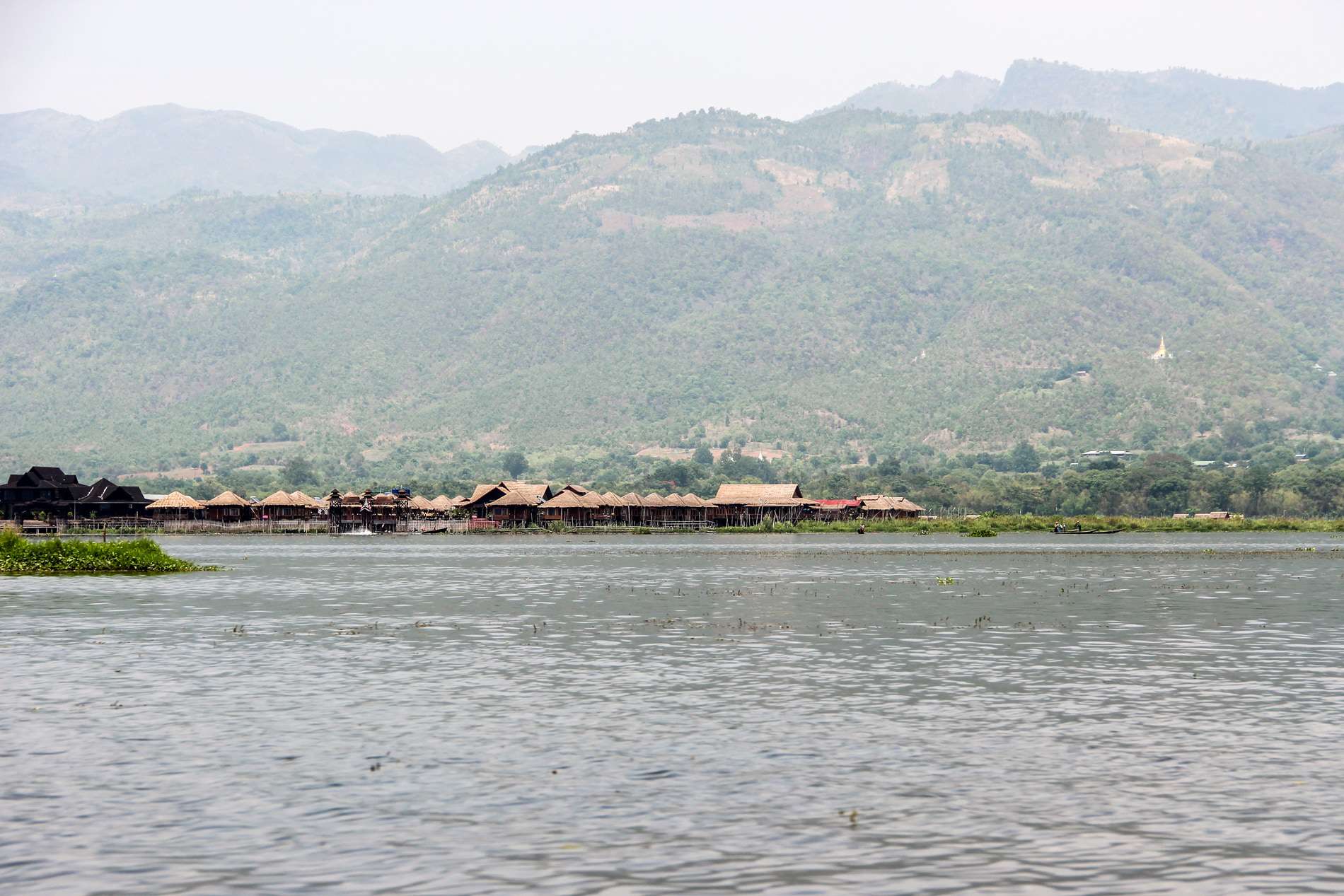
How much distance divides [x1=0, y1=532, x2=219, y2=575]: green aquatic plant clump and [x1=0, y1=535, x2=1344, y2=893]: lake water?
2658 cm

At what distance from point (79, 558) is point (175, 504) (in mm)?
101752

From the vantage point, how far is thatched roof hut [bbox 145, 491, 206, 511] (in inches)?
6919

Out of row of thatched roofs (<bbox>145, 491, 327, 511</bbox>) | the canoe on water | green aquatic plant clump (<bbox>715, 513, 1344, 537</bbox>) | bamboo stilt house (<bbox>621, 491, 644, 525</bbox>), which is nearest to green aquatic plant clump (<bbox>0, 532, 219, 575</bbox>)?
row of thatched roofs (<bbox>145, 491, 327, 511</bbox>)

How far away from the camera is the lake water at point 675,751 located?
53.1 feet

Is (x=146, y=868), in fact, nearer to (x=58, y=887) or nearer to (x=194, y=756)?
(x=58, y=887)

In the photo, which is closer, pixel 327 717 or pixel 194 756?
pixel 194 756

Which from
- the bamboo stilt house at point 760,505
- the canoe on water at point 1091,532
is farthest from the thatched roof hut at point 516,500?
the canoe on water at point 1091,532

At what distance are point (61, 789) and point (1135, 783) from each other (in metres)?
14.5

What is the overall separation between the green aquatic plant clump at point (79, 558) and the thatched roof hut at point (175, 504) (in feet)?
316

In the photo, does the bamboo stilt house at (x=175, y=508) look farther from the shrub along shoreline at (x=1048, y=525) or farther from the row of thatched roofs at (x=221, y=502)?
the shrub along shoreline at (x=1048, y=525)

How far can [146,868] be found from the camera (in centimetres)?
1608

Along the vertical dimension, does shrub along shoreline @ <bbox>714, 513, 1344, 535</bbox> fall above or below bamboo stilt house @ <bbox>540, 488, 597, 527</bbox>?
below

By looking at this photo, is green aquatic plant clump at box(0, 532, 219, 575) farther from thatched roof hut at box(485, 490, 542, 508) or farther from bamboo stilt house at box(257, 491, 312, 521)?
bamboo stilt house at box(257, 491, 312, 521)

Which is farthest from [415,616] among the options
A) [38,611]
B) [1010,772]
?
[1010,772]
